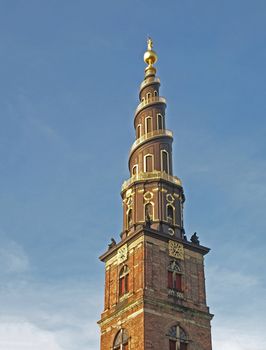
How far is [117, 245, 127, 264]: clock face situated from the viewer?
70531 mm

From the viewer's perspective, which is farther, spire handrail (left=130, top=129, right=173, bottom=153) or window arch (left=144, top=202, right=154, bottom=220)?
spire handrail (left=130, top=129, right=173, bottom=153)

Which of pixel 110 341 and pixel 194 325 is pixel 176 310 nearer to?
pixel 194 325

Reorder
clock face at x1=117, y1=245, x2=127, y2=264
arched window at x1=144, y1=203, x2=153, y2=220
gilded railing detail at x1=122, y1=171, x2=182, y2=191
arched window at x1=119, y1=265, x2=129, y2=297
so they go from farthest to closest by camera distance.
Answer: gilded railing detail at x1=122, y1=171, x2=182, y2=191
arched window at x1=144, y1=203, x2=153, y2=220
clock face at x1=117, y1=245, x2=127, y2=264
arched window at x1=119, y1=265, x2=129, y2=297

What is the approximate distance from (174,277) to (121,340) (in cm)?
833

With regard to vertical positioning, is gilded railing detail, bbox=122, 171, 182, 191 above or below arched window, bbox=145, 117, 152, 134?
below

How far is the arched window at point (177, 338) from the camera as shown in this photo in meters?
64.4

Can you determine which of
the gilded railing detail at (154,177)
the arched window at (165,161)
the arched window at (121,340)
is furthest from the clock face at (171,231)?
the arched window at (121,340)

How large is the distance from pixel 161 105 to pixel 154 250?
20812 millimetres

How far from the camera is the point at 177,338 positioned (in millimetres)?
64938

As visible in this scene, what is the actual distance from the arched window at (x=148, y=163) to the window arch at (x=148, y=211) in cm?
464

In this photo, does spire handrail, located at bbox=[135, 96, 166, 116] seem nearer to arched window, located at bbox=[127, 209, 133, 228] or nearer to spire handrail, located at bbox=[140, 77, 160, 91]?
spire handrail, located at bbox=[140, 77, 160, 91]

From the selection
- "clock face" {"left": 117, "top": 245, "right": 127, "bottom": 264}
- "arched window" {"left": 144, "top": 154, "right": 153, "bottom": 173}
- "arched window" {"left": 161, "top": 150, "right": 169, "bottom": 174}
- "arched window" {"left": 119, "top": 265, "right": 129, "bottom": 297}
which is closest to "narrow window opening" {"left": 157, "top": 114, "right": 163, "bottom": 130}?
"arched window" {"left": 161, "top": 150, "right": 169, "bottom": 174}

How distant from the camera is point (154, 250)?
2702 inches

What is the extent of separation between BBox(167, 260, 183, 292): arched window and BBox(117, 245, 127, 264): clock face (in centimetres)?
492
